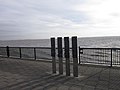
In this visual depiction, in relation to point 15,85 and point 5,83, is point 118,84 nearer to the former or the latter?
point 15,85

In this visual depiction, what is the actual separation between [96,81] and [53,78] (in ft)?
5.69

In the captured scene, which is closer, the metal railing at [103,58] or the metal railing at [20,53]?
the metal railing at [103,58]

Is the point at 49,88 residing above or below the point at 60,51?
below

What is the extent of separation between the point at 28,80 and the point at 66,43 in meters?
2.23

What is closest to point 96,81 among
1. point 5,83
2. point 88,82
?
point 88,82

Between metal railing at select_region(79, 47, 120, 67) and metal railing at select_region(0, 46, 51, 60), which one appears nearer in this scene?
metal railing at select_region(79, 47, 120, 67)

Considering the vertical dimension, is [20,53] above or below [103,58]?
above

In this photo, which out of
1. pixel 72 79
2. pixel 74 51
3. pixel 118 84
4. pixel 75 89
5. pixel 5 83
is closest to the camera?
pixel 75 89

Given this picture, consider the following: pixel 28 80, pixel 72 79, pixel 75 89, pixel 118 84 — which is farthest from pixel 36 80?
pixel 118 84

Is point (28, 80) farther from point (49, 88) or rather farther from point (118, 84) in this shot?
point (118, 84)

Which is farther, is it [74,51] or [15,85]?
[74,51]

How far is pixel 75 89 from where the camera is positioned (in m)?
5.41

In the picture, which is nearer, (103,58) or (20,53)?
Result: (20,53)

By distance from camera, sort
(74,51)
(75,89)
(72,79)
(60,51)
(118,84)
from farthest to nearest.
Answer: (60,51) < (74,51) < (72,79) < (118,84) < (75,89)
